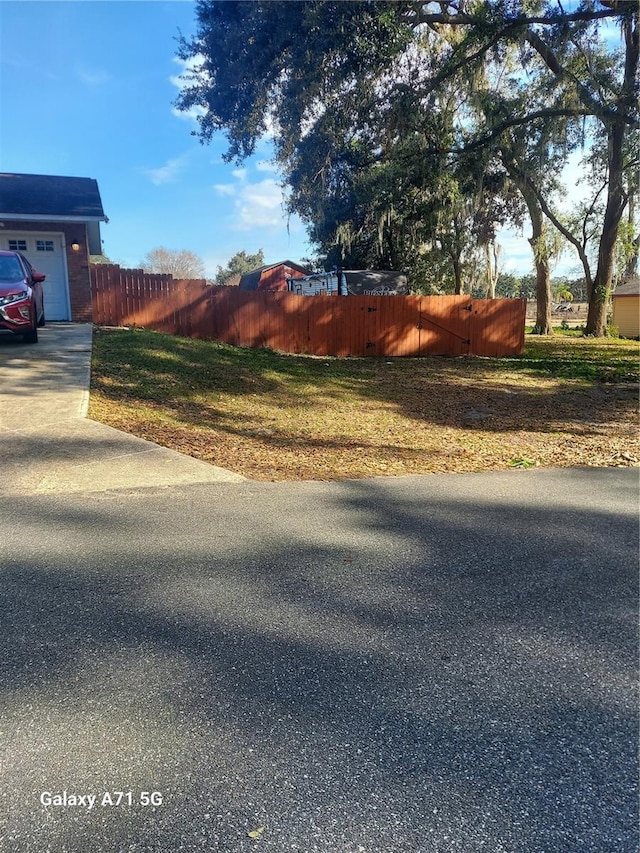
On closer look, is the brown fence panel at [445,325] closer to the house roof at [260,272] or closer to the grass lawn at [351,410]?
the grass lawn at [351,410]

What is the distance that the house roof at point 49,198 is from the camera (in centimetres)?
1528

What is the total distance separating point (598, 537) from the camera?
429 centimetres

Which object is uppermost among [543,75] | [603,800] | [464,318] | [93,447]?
[543,75]

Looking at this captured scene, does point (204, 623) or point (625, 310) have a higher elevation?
point (625, 310)

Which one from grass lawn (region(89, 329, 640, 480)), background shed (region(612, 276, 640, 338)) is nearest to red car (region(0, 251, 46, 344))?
grass lawn (region(89, 329, 640, 480))

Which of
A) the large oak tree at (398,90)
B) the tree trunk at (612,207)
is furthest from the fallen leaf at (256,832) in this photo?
the tree trunk at (612,207)

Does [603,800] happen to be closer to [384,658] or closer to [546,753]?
[546,753]

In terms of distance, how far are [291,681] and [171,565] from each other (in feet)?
4.61

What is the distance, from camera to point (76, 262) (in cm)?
1600

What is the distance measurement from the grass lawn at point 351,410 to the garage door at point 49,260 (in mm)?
2843

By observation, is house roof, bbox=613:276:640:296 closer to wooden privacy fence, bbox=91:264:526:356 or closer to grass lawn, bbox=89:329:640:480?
wooden privacy fence, bbox=91:264:526:356

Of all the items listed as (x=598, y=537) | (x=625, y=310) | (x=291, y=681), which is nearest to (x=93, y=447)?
(x=291, y=681)

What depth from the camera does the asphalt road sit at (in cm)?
177

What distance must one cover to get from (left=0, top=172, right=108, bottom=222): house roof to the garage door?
2.23 ft
